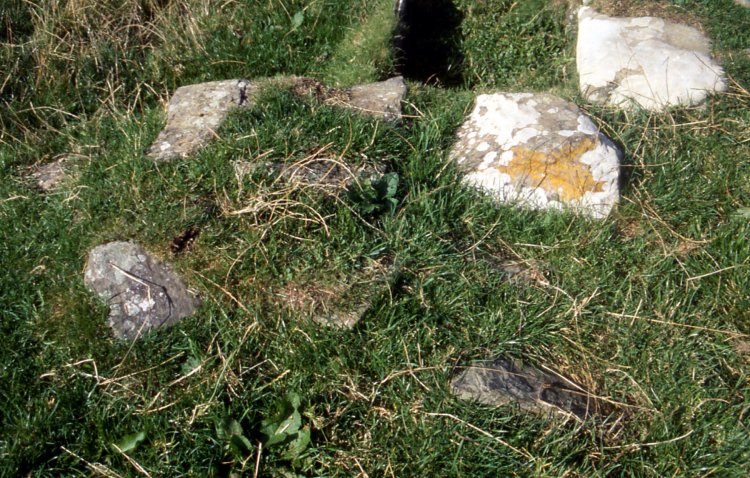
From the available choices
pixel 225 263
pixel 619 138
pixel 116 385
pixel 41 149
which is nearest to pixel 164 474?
pixel 116 385

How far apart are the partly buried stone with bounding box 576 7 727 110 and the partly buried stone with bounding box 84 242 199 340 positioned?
9.51 ft

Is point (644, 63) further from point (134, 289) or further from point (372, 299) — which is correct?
point (134, 289)

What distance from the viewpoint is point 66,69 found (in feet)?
15.8

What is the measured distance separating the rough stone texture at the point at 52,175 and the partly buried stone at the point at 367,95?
4.42 ft

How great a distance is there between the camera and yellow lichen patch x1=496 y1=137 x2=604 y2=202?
3.96 meters

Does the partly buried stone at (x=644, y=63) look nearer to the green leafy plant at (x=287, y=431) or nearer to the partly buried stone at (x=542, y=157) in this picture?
the partly buried stone at (x=542, y=157)

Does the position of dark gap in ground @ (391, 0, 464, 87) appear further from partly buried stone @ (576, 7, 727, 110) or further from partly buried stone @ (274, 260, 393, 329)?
partly buried stone @ (274, 260, 393, 329)

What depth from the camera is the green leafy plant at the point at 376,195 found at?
3.68 m

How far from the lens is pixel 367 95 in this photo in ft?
14.7

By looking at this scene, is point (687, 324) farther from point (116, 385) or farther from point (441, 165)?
point (116, 385)

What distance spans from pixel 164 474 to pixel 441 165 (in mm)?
2118

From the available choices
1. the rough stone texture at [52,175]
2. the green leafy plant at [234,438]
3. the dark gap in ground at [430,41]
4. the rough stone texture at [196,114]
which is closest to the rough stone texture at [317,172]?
the rough stone texture at [196,114]

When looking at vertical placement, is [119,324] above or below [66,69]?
below

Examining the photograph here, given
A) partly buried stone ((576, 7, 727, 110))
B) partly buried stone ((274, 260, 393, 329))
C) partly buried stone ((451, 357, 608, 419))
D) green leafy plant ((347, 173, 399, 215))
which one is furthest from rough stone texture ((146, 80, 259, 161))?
partly buried stone ((576, 7, 727, 110))
